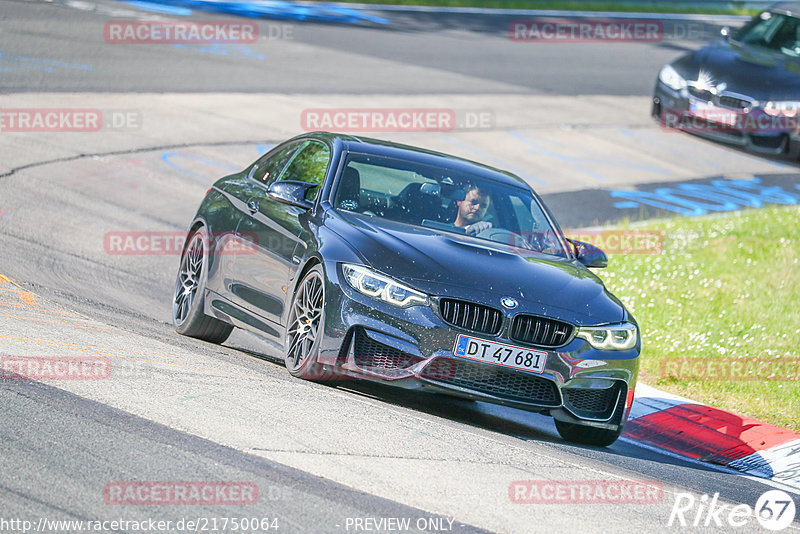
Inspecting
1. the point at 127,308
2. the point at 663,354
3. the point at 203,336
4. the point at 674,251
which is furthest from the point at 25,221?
the point at 674,251

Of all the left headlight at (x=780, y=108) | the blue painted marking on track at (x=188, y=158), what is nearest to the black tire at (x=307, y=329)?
the blue painted marking on track at (x=188, y=158)

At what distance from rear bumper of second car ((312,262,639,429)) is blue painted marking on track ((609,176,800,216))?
32.1 feet

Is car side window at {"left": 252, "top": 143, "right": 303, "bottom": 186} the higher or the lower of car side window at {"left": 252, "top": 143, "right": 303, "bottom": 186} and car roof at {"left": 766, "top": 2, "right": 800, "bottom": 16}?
the higher

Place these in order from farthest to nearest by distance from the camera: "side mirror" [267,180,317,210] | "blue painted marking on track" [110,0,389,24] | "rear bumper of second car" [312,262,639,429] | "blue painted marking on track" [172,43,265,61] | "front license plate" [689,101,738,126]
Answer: "blue painted marking on track" [110,0,389,24] → "blue painted marking on track" [172,43,265,61] → "front license plate" [689,101,738,126] → "side mirror" [267,180,317,210] → "rear bumper of second car" [312,262,639,429]

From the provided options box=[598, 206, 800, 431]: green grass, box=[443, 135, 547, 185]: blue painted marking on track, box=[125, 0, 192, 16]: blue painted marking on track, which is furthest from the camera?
box=[125, 0, 192, 16]: blue painted marking on track

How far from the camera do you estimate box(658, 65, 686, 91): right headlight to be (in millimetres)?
19516

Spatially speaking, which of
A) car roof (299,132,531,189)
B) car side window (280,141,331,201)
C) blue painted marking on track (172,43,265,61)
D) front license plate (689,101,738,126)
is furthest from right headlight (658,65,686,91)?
car side window (280,141,331,201)

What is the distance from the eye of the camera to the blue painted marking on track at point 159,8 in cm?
2441

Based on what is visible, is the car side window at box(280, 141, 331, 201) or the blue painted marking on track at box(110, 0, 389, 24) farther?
the blue painted marking on track at box(110, 0, 389, 24)

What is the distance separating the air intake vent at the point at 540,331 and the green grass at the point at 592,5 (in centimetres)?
2365

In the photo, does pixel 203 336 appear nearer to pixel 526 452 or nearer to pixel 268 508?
pixel 526 452

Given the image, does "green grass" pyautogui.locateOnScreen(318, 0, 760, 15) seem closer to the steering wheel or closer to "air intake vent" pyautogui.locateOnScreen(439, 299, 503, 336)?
the steering wheel

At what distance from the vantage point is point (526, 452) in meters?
6.65

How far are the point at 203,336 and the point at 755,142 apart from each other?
12.4 m
